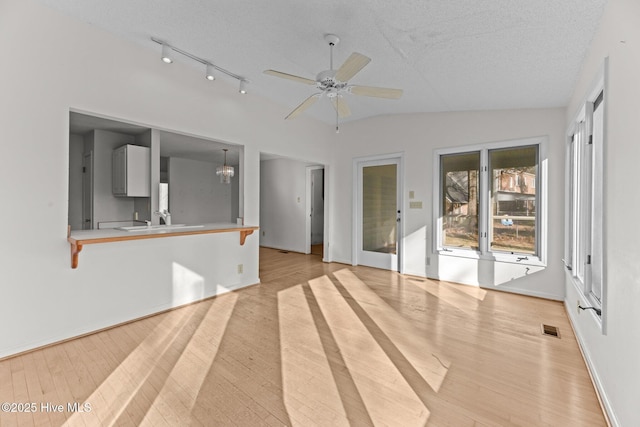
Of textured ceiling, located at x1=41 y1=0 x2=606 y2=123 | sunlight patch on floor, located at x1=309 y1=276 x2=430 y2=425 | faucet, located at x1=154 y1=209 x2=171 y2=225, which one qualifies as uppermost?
textured ceiling, located at x1=41 y1=0 x2=606 y2=123

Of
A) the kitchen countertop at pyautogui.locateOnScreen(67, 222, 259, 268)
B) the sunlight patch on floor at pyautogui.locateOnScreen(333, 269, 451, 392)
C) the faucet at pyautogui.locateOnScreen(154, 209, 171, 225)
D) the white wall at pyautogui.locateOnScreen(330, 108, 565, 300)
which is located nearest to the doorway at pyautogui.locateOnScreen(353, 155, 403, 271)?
the white wall at pyautogui.locateOnScreen(330, 108, 565, 300)

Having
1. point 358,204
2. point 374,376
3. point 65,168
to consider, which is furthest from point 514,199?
point 65,168

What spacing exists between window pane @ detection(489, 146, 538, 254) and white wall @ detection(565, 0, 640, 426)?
2.25 meters

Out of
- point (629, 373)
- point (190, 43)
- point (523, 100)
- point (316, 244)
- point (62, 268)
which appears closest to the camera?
point (629, 373)

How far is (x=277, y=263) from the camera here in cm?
586

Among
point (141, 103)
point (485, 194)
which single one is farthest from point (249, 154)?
point (485, 194)

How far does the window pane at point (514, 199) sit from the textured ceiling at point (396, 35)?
2.70 ft

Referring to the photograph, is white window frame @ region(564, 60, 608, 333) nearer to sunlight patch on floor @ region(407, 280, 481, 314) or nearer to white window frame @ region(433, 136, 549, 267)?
white window frame @ region(433, 136, 549, 267)

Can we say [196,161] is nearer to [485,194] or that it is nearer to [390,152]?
[390,152]

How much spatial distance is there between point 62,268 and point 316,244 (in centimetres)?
613

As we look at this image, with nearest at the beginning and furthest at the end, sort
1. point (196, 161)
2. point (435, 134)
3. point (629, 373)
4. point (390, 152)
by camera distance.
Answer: point (629, 373) < point (435, 134) < point (390, 152) < point (196, 161)

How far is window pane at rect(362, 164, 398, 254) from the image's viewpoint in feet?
17.5

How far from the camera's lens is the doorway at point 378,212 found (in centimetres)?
529

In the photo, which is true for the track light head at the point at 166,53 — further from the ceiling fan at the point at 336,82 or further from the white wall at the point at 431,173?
the white wall at the point at 431,173
